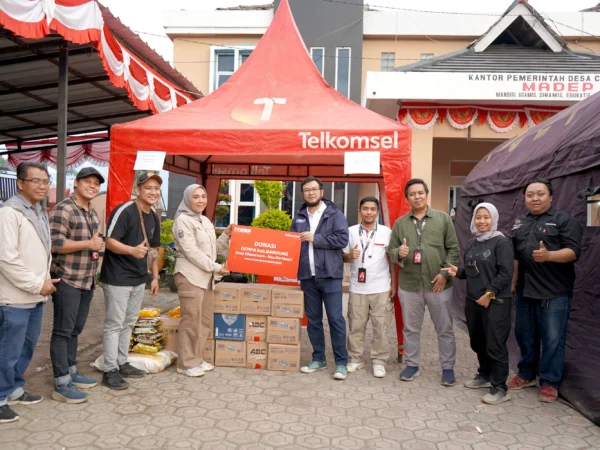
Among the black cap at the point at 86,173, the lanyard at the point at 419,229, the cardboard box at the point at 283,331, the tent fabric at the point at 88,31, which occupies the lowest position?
the cardboard box at the point at 283,331

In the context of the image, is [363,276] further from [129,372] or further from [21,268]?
[21,268]

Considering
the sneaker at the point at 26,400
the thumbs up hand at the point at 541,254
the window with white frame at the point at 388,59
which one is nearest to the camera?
the sneaker at the point at 26,400

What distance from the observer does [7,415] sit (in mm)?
3244

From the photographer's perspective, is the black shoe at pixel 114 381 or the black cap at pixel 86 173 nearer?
the black cap at pixel 86 173

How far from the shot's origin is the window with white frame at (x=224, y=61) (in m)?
15.6

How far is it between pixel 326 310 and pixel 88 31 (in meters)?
3.69

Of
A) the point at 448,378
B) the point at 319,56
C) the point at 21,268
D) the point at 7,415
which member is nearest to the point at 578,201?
the point at 448,378

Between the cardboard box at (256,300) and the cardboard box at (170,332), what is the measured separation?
0.74 metres

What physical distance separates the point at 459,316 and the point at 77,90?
7.15m

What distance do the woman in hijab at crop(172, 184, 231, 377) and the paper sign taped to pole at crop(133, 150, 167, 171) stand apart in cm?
71

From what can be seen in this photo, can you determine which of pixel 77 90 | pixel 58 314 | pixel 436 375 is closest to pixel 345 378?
pixel 436 375

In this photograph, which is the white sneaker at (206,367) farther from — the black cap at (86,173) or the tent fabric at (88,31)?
the tent fabric at (88,31)

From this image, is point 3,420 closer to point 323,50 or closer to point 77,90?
point 77,90

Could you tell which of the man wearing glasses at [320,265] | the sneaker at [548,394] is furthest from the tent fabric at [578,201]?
the man wearing glasses at [320,265]
